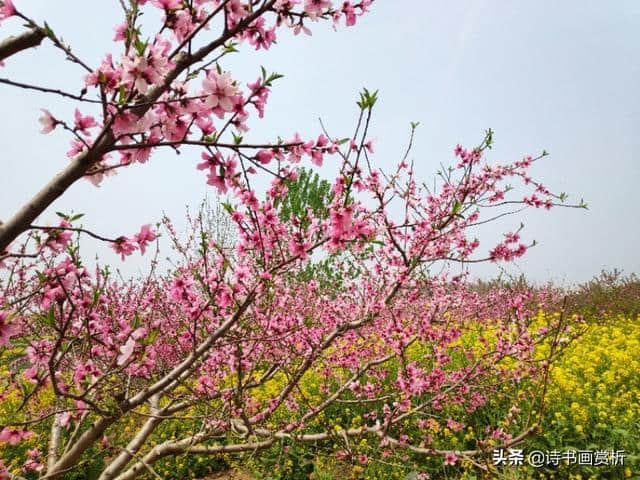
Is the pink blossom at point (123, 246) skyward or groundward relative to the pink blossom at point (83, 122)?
groundward

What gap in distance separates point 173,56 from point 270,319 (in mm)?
2708

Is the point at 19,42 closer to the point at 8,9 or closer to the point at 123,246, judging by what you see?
the point at 8,9

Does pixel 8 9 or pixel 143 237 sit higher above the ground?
pixel 8 9

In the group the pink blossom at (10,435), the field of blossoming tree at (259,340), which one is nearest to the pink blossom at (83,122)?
the field of blossoming tree at (259,340)

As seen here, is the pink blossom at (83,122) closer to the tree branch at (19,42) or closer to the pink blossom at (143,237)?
the tree branch at (19,42)

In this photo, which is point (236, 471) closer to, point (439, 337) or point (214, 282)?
point (439, 337)

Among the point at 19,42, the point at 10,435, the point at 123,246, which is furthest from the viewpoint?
the point at 10,435

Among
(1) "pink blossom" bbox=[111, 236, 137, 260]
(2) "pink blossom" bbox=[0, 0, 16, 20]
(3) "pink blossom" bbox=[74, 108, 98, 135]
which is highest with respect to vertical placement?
(2) "pink blossom" bbox=[0, 0, 16, 20]

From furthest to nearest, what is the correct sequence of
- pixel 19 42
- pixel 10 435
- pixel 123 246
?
pixel 10 435
pixel 123 246
pixel 19 42

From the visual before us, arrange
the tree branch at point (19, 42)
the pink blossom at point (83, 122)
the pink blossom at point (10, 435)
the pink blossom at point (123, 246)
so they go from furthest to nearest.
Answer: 1. the pink blossom at point (10, 435)
2. the pink blossom at point (123, 246)
3. the pink blossom at point (83, 122)
4. the tree branch at point (19, 42)

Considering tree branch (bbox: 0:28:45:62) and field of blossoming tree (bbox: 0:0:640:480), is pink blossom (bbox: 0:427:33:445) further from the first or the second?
tree branch (bbox: 0:28:45:62)

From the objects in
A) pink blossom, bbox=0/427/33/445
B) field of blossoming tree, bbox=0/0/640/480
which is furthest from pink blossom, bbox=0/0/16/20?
pink blossom, bbox=0/427/33/445

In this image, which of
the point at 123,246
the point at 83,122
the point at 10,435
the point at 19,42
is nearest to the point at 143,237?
the point at 123,246

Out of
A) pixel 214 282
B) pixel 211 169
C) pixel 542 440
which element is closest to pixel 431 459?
pixel 542 440
